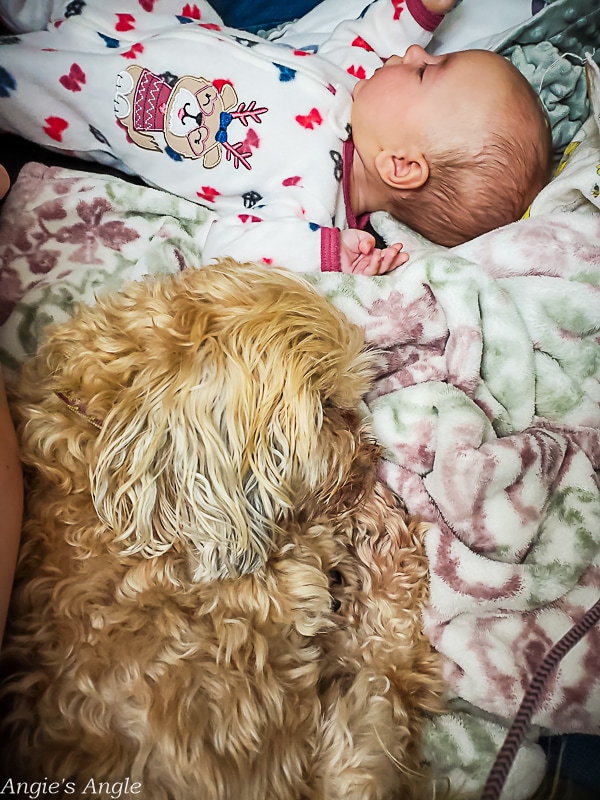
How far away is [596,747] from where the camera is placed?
0.96 meters

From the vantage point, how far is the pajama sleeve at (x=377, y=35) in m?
1.62

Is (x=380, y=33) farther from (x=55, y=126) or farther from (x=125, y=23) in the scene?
(x=55, y=126)

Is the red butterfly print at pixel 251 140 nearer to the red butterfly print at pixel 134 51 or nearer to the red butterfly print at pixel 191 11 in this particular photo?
the red butterfly print at pixel 134 51

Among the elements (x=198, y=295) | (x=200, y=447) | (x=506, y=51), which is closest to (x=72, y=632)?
(x=200, y=447)

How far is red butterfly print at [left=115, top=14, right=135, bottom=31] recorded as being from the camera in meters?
1.58

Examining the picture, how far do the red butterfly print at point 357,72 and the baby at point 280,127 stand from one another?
82 millimetres

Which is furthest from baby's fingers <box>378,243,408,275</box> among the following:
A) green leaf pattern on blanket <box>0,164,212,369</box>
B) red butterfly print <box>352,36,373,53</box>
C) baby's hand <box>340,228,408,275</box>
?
red butterfly print <box>352,36,373,53</box>

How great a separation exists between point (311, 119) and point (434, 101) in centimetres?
30

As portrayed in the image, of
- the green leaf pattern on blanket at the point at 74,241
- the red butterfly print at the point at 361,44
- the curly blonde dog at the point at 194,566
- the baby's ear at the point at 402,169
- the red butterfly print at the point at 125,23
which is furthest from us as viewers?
the red butterfly print at the point at 361,44

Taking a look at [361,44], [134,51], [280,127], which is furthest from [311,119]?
[134,51]

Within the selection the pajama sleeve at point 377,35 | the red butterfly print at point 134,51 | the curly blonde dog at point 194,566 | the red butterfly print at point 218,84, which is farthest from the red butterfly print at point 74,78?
the curly blonde dog at point 194,566

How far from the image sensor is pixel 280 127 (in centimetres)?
152

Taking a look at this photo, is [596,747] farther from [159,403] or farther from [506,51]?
[506,51]

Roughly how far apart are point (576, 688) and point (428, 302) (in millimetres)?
712
